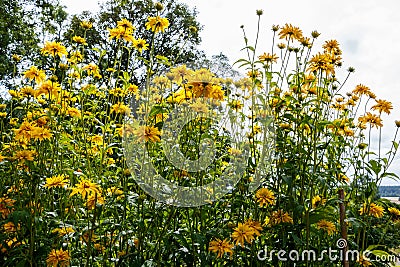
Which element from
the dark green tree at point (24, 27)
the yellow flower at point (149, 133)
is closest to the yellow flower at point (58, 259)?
the yellow flower at point (149, 133)

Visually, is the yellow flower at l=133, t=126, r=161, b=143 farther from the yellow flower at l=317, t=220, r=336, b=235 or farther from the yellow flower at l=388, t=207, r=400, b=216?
the yellow flower at l=388, t=207, r=400, b=216

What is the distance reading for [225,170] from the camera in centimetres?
178

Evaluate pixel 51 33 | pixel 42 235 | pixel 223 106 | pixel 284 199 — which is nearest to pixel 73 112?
pixel 42 235

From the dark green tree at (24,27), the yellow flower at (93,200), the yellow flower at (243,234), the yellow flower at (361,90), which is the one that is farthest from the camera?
the dark green tree at (24,27)

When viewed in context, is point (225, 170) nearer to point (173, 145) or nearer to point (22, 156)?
point (173, 145)

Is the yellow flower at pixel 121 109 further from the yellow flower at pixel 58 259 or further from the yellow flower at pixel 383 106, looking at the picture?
the yellow flower at pixel 383 106

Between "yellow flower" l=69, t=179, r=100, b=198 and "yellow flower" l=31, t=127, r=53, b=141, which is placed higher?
"yellow flower" l=31, t=127, r=53, b=141

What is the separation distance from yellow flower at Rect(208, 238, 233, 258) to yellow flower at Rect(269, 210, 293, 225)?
23 cm

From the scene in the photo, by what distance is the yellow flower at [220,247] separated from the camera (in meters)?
1.49

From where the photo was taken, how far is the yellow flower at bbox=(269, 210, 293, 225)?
1.62 metres

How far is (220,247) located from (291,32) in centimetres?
95

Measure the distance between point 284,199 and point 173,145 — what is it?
0.50 metres

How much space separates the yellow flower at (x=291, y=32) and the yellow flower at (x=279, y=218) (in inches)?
29.4

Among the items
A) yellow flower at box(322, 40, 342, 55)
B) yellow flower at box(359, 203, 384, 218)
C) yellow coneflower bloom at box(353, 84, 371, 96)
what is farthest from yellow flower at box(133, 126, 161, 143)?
yellow coneflower bloom at box(353, 84, 371, 96)
